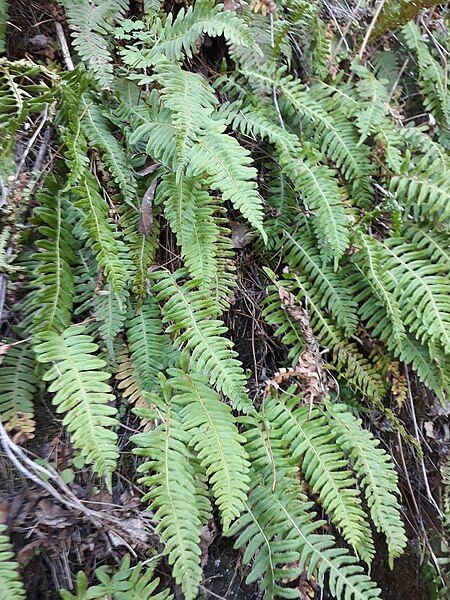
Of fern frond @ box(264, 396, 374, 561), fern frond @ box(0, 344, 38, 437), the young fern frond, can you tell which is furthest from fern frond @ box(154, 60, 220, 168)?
fern frond @ box(264, 396, 374, 561)

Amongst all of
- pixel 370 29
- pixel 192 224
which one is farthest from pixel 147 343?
pixel 370 29

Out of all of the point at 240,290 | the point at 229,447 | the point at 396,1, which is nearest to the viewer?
the point at 229,447

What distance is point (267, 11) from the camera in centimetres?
242

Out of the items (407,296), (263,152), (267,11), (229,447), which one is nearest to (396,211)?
(407,296)

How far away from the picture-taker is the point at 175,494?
4.73 feet

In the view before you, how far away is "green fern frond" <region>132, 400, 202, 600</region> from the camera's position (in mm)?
1357

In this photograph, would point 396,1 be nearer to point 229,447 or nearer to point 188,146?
point 188,146

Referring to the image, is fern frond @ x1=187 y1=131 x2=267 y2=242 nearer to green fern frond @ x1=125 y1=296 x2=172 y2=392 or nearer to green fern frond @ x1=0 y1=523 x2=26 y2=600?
green fern frond @ x1=125 y1=296 x2=172 y2=392

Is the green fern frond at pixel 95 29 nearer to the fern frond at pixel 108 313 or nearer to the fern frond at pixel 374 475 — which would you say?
the fern frond at pixel 108 313

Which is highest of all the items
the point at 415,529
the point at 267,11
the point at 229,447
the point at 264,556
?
the point at 267,11

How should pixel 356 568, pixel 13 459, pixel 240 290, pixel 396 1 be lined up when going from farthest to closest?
pixel 396 1
pixel 240 290
pixel 356 568
pixel 13 459

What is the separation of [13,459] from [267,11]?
2284 millimetres

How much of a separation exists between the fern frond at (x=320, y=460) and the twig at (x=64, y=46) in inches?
62.5

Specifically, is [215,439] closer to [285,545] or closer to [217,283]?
[285,545]
